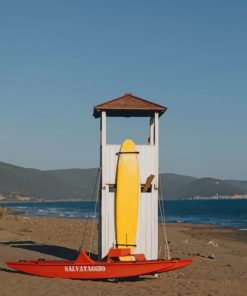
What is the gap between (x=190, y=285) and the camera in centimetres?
1521

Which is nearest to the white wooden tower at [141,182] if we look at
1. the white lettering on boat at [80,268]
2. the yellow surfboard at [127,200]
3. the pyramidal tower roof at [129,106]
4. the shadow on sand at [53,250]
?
the pyramidal tower roof at [129,106]

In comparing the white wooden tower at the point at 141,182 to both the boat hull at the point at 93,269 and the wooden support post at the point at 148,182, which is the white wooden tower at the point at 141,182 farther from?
the boat hull at the point at 93,269

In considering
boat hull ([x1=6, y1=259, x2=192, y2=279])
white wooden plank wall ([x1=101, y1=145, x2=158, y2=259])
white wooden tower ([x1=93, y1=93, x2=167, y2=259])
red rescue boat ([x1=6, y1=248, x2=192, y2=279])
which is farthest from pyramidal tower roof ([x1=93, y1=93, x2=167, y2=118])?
boat hull ([x1=6, y1=259, x2=192, y2=279])

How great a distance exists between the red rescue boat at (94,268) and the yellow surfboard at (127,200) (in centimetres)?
151

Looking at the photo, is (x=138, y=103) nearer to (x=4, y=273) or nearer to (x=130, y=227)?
(x=130, y=227)

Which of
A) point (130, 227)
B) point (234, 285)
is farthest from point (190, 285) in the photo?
point (130, 227)

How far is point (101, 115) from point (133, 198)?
2.82 metres

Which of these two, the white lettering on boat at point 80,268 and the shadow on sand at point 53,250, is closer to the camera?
the white lettering on boat at point 80,268

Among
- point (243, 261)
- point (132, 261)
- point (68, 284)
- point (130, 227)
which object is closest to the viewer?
point (68, 284)

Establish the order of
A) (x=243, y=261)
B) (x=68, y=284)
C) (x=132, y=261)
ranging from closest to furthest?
(x=68, y=284), (x=132, y=261), (x=243, y=261)

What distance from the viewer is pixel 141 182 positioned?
17.2 metres

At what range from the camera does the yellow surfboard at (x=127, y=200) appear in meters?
16.8

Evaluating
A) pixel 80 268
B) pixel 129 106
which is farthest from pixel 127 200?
pixel 129 106

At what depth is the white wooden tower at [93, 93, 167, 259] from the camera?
55.5 ft
